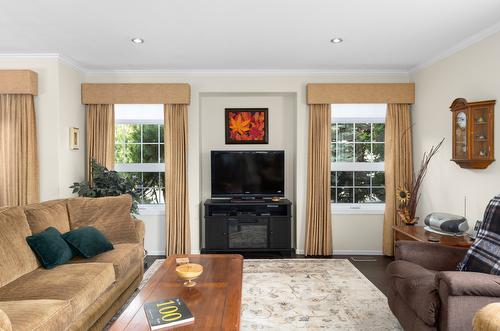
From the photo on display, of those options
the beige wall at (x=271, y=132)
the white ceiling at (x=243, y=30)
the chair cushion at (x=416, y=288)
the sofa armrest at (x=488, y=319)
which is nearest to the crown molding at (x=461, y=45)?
the white ceiling at (x=243, y=30)

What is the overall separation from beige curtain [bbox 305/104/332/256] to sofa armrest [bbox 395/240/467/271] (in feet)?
6.79

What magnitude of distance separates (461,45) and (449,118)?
0.80 meters

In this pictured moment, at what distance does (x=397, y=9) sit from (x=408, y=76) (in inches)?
92.1

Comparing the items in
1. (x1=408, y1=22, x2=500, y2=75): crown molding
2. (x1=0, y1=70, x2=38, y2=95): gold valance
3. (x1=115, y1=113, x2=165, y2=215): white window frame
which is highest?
(x1=408, y1=22, x2=500, y2=75): crown molding

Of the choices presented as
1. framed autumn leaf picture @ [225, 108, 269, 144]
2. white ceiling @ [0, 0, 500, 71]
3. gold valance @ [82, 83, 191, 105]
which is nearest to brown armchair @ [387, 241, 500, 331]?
white ceiling @ [0, 0, 500, 71]

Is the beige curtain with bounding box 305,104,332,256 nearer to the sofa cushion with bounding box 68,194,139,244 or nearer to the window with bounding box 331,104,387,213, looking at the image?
the window with bounding box 331,104,387,213

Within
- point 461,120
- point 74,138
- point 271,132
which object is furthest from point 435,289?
point 74,138

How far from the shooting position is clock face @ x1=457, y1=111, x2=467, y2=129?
3639 mm

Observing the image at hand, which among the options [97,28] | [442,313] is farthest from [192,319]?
[97,28]

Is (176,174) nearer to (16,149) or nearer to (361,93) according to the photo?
(16,149)

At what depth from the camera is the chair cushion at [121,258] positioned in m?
2.96

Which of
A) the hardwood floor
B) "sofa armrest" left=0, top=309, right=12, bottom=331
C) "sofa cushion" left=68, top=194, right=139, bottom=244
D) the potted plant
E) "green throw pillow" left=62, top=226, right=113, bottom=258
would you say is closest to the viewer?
"sofa armrest" left=0, top=309, right=12, bottom=331

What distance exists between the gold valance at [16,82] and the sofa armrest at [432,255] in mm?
4343

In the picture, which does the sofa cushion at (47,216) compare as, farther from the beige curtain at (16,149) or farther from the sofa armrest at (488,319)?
the sofa armrest at (488,319)
